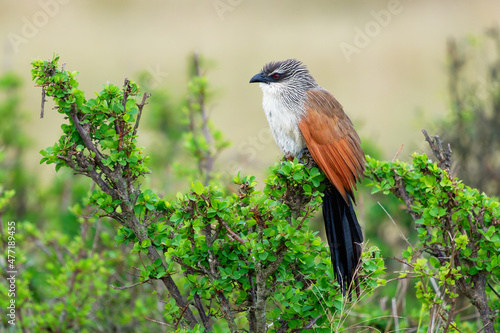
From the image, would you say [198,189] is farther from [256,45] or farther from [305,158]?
[256,45]

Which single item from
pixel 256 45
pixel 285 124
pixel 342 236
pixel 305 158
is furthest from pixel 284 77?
pixel 256 45

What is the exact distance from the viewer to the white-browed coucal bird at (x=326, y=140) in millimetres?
2354

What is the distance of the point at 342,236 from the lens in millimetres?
2396

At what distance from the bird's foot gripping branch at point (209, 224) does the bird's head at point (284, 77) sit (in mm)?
1159

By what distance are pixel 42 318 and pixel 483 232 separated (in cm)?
238

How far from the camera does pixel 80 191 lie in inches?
190

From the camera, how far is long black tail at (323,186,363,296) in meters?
2.26

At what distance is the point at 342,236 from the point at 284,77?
4.15 ft

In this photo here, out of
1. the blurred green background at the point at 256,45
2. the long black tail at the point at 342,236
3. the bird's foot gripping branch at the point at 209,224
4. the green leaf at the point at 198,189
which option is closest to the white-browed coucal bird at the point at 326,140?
the long black tail at the point at 342,236

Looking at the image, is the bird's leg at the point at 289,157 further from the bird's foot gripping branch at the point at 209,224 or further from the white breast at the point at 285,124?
the bird's foot gripping branch at the point at 209,224

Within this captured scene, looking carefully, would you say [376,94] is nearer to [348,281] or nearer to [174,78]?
[174,78]

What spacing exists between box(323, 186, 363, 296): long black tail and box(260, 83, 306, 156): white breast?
17.6 inches

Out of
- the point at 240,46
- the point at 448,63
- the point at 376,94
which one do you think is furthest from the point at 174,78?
the point at 448,63

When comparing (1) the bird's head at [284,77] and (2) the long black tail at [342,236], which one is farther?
(1) the bird's head at [284,77]
